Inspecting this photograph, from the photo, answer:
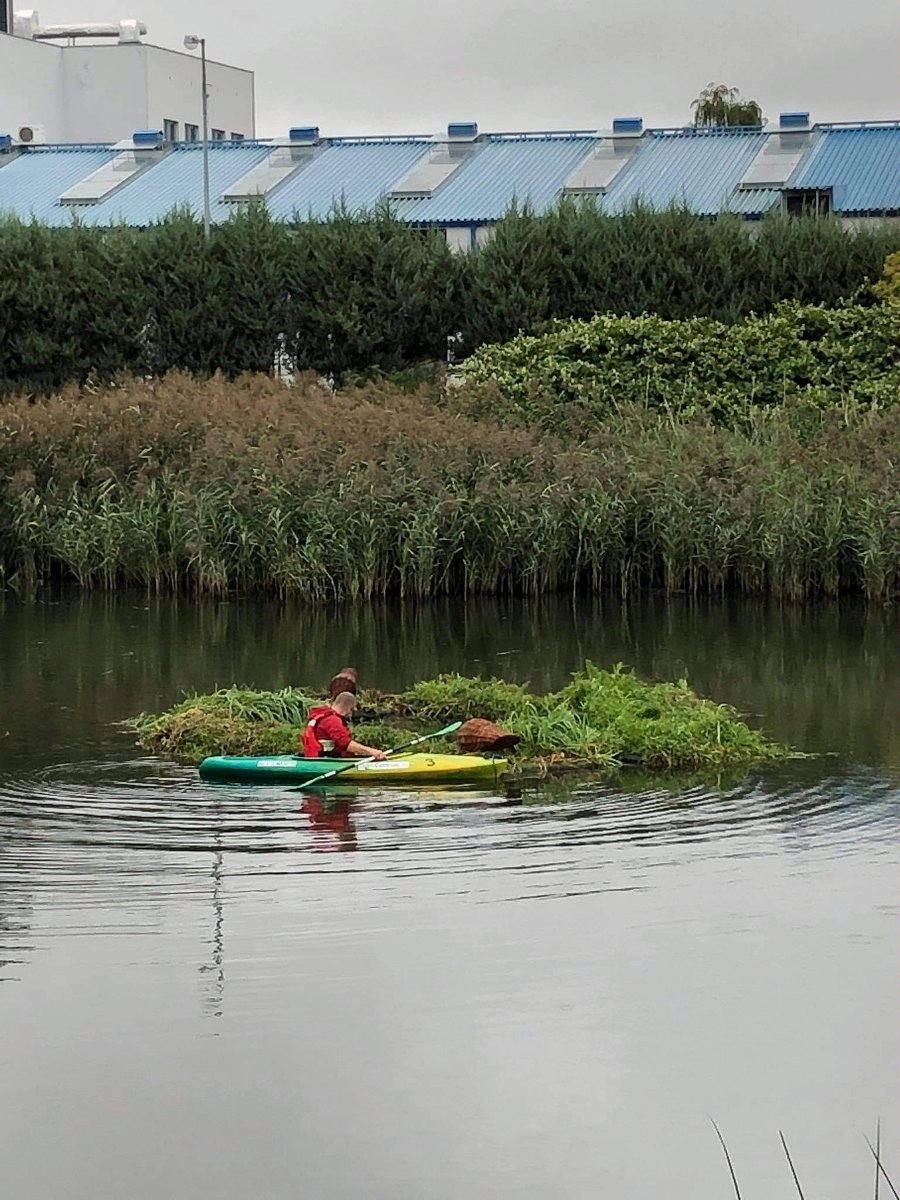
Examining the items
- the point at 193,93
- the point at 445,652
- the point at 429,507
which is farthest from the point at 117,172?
the point at 445,652

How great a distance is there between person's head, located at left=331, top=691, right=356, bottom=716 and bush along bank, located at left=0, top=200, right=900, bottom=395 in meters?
21.1

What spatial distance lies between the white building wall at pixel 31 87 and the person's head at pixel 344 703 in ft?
163

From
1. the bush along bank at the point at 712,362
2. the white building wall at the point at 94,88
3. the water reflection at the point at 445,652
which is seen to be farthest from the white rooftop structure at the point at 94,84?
Answer: the water reflection at the point at 445,652

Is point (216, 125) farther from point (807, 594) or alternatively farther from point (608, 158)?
point (807, 594)

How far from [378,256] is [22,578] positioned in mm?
11949

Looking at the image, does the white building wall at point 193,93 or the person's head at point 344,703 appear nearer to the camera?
the person's head at point 344,703

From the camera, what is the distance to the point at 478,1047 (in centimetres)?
809

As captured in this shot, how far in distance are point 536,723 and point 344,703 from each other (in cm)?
144

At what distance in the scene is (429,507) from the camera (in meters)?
23.3

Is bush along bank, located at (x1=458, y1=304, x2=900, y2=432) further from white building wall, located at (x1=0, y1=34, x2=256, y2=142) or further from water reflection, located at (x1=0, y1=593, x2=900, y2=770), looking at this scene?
white building wall, located at (x1=0, y1=34, x2=256, y2=142)

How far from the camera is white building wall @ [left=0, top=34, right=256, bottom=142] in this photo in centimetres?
6256

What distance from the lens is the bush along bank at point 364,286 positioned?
113 ft

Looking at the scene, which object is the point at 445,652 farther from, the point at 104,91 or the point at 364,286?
the point at 104,91

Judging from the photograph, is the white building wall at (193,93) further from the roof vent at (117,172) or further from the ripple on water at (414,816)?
the ripple on water at (414,816)
